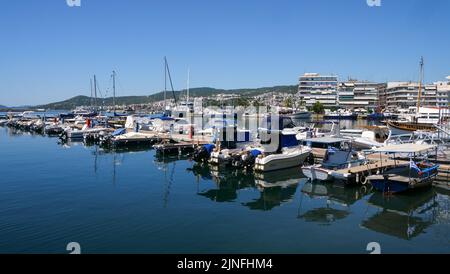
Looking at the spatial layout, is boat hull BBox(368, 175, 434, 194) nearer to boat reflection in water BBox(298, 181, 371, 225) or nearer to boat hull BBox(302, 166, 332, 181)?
boat reflection in water BBox(298, 181, 371, 225)

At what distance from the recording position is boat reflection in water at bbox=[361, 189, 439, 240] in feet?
51.5

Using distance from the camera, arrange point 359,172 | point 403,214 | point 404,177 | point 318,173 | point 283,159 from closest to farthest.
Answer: point 403,214 < point 404,177 < point 359,172 < point 318,173 < point 283,159

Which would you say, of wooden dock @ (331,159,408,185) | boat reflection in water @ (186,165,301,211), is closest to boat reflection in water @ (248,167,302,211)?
boat reflection in water @ (186,165,301,211)

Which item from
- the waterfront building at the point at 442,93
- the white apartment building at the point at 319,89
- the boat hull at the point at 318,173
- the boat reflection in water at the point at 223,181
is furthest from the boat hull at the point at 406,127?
the white apartment building at the point at 319,89

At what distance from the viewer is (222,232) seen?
15.2m

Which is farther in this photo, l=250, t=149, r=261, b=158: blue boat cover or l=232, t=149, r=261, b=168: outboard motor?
l=250, t=149, r=261, b=158: blue boat cover

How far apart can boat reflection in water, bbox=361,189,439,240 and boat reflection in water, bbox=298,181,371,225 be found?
3.88ft

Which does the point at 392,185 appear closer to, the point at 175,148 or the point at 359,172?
the point at 359,172

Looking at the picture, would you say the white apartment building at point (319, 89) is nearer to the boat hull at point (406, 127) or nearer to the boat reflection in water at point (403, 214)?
the boat hull at point (406, 127)

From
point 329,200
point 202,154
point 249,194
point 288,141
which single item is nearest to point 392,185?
point 329,200

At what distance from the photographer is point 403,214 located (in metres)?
17.9

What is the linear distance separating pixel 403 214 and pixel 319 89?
13686 centimetres

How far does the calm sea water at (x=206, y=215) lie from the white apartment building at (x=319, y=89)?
12526cm
